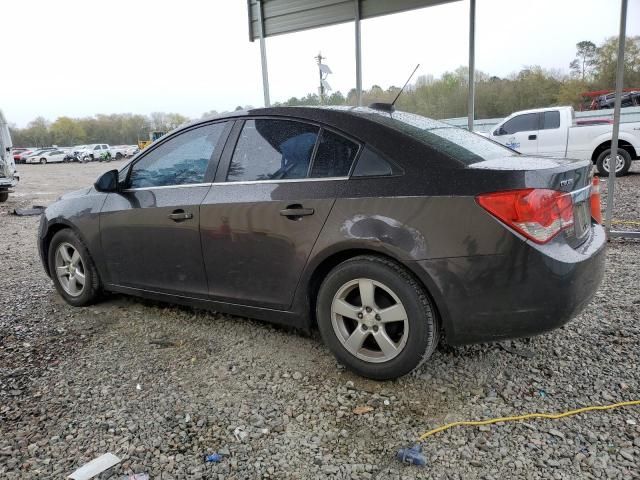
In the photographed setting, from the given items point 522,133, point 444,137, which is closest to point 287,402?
point 444,137

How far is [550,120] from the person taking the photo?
1200cm

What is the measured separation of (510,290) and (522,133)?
11.0 meters

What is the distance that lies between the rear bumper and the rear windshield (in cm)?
58

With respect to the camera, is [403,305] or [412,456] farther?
[403,305]

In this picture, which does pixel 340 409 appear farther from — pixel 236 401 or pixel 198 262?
pixel 198 262

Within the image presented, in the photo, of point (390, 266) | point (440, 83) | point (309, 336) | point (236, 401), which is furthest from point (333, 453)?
point (440, 83)

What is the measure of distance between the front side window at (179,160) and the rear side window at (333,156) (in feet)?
2.90

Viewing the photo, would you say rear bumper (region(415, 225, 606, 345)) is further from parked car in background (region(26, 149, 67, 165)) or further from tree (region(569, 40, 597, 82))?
parked car in background (region(26, 149, 67, 165))

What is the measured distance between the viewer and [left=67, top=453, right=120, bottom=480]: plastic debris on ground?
215 cm

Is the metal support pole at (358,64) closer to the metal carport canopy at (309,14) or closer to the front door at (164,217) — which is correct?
the metal carport canopy at (309,14)

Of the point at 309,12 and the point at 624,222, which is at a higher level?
the point at 309,12

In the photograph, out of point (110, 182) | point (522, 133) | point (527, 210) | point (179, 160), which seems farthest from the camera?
point (522, 133)

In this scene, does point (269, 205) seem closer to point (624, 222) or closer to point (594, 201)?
point (594, 201)

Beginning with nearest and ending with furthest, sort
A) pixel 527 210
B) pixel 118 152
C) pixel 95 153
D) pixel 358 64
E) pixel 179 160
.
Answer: pixel 527 210 < pixel 179 160 < pixel 358 64 < pixel 95 153 < pixel 118 152
